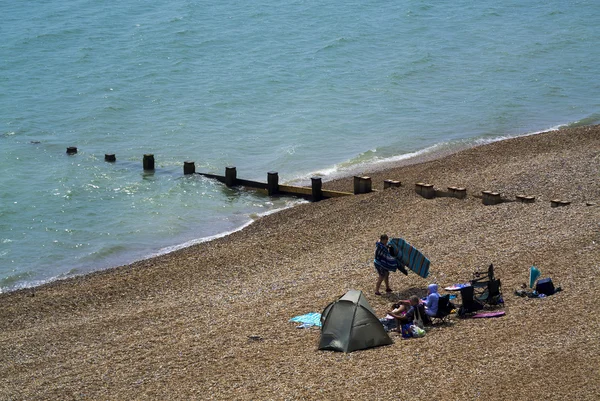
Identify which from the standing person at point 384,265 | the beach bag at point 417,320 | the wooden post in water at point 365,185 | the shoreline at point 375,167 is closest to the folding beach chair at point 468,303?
Answer: the beach bag at point 417,320

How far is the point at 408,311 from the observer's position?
1356cm

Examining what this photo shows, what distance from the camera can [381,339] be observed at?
13.2 meters

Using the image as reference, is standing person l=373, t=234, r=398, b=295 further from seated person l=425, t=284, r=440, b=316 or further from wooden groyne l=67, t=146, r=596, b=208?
wooden groyne l=67, t=146, r=596, b=208

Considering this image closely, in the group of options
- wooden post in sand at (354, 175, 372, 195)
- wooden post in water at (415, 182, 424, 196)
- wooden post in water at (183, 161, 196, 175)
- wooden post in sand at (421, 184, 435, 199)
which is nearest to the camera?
wooden post in sand at (421, 184, 435, 199)

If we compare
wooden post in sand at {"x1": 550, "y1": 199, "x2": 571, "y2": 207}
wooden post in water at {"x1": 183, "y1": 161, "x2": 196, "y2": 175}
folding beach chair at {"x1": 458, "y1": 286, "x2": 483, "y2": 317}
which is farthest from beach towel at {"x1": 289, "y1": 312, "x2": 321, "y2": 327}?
wooden post in water at {"x1": 183, "y1": 161, "x2": 196, "y2": 175}

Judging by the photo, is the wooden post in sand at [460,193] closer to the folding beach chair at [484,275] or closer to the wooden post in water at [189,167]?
the folding beach chair at [484,275]

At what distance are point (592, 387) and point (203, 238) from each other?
47.3 ft

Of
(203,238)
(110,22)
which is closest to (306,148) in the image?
(203,238)

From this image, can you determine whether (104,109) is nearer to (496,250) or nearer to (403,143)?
(403,143)

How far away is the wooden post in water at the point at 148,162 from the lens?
29344mm

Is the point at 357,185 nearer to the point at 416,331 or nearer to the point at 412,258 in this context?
the point at 412,258

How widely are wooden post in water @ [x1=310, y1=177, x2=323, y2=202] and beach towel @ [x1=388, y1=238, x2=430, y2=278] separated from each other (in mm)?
9184

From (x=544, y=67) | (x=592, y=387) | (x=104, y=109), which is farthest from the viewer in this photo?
(x=544, y=67)

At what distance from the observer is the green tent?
13117mm
